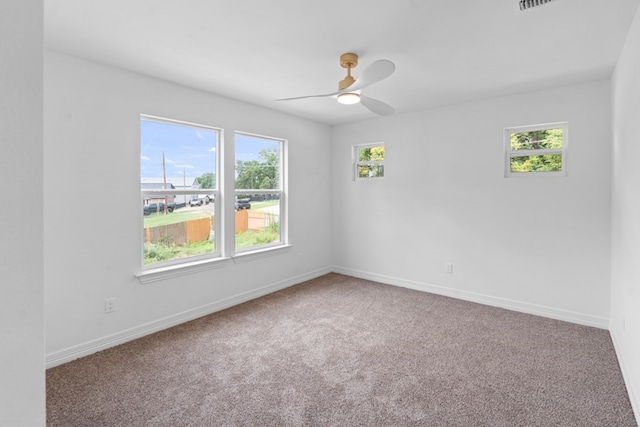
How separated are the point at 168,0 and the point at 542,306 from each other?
14.4 ft

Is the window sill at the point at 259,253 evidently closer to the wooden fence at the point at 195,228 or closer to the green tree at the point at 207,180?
the wooden fence at the point at 195,228

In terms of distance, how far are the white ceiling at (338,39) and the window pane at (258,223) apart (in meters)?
1.54

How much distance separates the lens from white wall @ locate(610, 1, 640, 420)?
2014mm

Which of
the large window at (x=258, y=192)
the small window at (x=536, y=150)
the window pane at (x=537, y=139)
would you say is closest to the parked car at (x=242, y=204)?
the large window at (x=258, y=192)

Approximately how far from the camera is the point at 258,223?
170 inches

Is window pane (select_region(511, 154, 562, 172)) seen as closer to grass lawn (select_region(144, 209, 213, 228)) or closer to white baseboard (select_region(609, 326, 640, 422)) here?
white baseboard (select_region(609, 326, 640, 422))

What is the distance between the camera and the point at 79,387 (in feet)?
7.37

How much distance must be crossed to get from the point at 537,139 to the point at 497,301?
75.9 inches

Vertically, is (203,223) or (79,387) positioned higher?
(203,223)

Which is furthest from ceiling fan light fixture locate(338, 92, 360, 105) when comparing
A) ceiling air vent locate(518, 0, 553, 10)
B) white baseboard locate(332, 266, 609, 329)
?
white baseboard locate(332, 266, 609, 329)

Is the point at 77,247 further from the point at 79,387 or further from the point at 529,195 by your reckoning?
the point at 529,195

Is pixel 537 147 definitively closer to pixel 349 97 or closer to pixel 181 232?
pixel 349 97

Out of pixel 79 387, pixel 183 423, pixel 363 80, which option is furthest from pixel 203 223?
pixel 363 80

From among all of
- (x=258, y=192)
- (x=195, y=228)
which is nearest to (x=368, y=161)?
(x=258, y=192)
